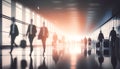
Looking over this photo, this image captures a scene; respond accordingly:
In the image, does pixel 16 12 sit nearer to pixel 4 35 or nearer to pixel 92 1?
pixel 4 35

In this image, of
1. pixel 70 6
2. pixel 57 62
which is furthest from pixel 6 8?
pixel 57 62

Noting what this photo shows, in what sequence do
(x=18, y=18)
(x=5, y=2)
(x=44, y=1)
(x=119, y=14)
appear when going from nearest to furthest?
(x=44, y=1) < (x=5, y=2) < (x=18, y=18) < (x=119, y=14)

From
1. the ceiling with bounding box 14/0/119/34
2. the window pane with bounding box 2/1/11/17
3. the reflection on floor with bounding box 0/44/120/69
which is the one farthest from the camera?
the window pane with bounding box 2/1/11/17

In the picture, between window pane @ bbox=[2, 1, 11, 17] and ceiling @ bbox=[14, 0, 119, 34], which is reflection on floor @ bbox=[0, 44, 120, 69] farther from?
window pane @ bbox=[2, 1, 11, 17]

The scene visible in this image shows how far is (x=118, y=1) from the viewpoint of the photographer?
2400 cm

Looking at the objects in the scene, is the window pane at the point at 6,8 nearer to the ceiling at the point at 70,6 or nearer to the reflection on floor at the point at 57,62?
the ceiling at the point at 70,6

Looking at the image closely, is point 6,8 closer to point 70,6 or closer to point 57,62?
point 70,6

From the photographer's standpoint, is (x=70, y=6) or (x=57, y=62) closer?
(x=57, y=62)

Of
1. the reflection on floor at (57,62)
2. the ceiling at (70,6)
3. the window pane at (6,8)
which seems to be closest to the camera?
the reflection on floor at (57,62)

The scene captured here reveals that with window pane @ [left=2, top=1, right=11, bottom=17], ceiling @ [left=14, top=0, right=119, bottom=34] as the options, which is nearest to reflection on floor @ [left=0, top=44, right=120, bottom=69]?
ceiling @ [left=14, top=0, right=119, bottom=34]

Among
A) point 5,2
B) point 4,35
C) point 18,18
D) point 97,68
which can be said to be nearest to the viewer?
point 97,68

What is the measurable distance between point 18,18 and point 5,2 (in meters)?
4.51

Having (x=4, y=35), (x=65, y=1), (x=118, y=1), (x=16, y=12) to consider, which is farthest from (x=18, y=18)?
(x=118, y=1)

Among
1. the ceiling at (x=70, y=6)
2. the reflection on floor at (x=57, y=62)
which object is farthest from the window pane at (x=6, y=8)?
the reflection on floor at (x=57, y=62)
